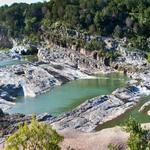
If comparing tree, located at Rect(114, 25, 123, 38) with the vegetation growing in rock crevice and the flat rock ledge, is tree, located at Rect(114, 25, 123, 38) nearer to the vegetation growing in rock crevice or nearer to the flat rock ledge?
the flat rock ledge

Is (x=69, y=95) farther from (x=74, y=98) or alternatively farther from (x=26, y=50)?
(x=26, y=50)

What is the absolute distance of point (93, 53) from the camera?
104625mm

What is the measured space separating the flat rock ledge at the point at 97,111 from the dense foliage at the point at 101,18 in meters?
30.1

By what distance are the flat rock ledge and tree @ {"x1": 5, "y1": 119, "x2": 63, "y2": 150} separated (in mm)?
22539

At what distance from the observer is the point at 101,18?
112 metres

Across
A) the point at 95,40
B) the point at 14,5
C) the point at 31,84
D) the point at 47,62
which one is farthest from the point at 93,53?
the point at 14,5

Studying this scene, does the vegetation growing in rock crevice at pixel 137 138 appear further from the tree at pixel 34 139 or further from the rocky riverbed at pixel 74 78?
the rocky riverbed at pixel 74 78

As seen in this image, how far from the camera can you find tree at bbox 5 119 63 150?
1406 inches

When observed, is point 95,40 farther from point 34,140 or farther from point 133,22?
point 34,140

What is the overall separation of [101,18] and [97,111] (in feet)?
159

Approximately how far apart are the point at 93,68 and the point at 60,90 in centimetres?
1764

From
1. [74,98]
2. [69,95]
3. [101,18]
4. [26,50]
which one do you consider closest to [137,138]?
[74,98]

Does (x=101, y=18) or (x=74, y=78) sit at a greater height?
(x=101, y=18)

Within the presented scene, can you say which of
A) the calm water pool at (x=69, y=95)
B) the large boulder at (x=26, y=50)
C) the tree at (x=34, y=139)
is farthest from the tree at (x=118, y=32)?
the tree at (x=34, y=139)
